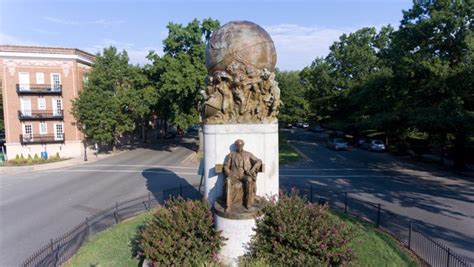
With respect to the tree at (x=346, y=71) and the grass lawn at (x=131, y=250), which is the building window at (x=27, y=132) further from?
the tree at (x=346, y=71)

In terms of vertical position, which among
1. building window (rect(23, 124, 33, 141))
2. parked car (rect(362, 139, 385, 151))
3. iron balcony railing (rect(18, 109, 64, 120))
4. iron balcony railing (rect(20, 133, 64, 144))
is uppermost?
iron balcony railing (rect(18, 109, 64, 120))

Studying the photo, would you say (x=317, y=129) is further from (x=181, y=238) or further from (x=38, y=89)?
(x=181, y=238)

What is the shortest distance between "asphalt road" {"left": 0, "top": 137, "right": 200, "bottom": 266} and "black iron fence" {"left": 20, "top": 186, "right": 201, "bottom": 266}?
35.5 inches

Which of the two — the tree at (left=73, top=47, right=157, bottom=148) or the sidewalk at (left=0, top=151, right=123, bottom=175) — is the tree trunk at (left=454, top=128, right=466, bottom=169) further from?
the sidewalk at (left=0, top=151, right=123, bottom=175)

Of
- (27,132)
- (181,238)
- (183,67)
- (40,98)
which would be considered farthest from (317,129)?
(181,238)

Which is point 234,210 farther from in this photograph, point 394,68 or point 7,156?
point 7,156

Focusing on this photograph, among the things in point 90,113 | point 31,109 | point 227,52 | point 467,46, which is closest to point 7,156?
point 31,109

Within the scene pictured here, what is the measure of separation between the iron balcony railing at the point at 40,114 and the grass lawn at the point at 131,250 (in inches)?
1078

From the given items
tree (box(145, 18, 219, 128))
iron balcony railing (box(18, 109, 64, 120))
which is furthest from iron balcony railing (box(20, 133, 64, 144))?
tree (box(145, 18, 219, 128))

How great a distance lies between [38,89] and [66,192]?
19.6 m

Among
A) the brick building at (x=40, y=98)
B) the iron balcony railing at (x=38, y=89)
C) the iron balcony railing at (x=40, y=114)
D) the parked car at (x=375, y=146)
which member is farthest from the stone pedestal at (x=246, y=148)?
the iron balcony railing at (x=38, y=89)

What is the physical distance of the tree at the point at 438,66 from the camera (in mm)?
19641

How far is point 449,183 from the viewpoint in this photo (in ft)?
62.5

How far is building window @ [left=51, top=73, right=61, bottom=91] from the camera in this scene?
33125mm
